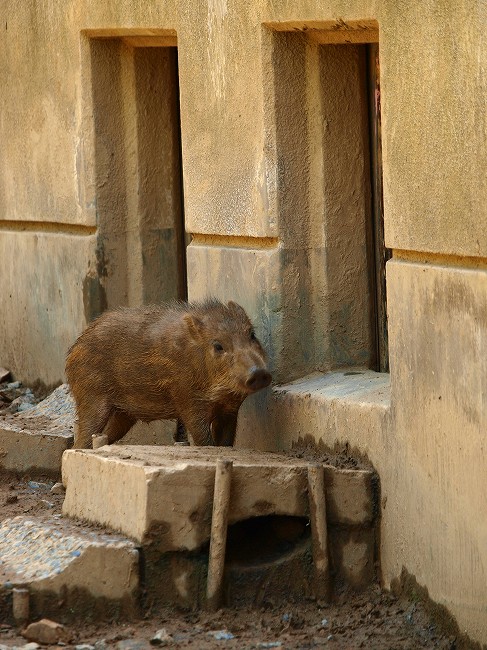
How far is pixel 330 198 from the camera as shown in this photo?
6.86 meters

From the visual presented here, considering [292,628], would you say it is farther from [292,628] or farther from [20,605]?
[20,605]

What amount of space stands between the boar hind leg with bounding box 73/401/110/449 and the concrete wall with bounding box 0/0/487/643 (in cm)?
77

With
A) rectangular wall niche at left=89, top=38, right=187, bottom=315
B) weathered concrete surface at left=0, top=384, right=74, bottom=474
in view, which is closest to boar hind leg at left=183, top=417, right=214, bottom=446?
weathered concrete surface at left=0, top=384, right=74, bottom=474

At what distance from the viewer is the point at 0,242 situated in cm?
970

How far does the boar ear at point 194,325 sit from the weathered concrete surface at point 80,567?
1.33 meters

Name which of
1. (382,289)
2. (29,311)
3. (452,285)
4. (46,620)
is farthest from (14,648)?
(29,311)

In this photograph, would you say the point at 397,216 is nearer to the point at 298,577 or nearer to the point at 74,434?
the point at 298,577

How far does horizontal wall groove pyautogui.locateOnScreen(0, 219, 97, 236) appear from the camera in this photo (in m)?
8.66

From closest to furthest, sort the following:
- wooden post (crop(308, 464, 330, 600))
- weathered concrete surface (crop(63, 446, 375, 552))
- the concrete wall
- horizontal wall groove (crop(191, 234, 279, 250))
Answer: the concrete wall → weathered concrete surface (crop(63, 446, 375, 552)) → wooden post (crop(308, 464, 330, 600)) → horizontal wall groove (crop(191, 234, 279, 250))

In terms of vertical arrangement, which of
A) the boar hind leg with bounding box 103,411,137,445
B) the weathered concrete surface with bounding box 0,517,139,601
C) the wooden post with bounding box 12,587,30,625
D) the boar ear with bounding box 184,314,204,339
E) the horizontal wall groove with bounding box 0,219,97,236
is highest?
the horizontal wall groove with bounding box 0,219,97,236

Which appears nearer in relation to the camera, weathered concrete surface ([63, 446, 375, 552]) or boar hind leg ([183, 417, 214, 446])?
weathered concrete surface ([63, 446, 375, 552])

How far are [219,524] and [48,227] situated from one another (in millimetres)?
3669

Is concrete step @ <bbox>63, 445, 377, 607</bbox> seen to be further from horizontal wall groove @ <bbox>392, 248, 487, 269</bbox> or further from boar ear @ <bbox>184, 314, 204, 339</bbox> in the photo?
horizontal wall groove @ <bbox>392, 248, 487, 269</bbox>

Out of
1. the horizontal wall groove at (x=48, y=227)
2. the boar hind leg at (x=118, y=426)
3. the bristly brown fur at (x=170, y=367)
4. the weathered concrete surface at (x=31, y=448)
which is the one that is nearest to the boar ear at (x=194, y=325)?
the bristly brown fur at (x=170, y=367)
